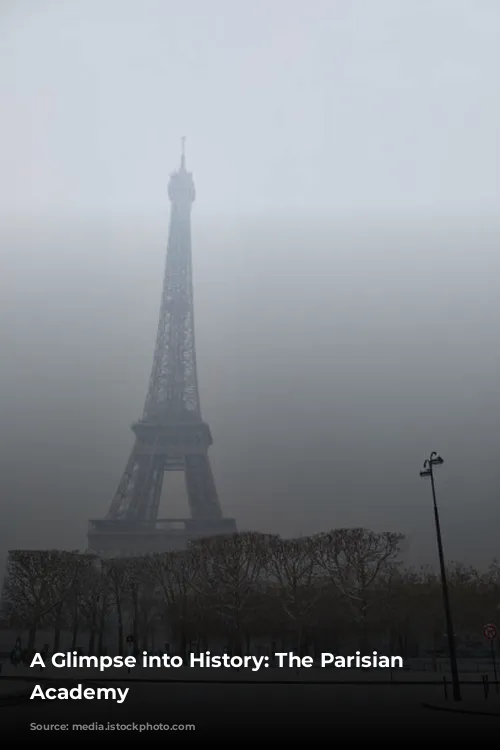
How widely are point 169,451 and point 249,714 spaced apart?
8053 centimetres

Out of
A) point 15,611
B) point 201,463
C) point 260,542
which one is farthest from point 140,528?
point 260,542

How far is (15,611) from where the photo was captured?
66688 mm

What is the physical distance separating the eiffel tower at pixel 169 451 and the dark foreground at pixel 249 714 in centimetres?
6384

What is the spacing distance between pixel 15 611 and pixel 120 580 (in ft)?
37.3

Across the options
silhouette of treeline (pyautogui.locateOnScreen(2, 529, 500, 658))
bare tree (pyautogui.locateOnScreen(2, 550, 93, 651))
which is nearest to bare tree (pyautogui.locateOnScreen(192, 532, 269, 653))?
silhouette of treeline (pyautogui.locateOnScreen(2, 529, 500, 658))

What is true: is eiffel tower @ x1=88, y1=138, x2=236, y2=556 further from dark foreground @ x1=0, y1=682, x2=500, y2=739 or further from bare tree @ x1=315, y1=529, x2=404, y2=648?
dark foreground @ x1=0, y1=682, x2=500, y2=739

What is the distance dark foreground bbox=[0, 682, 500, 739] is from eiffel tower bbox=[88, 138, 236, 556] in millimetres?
63839

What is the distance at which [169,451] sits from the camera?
99.6 meters

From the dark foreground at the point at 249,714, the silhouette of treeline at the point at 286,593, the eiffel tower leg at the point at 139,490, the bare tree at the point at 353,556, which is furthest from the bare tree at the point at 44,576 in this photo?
the dark foreground at the point at 249,714

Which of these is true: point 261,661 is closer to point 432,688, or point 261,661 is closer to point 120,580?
point 120,580

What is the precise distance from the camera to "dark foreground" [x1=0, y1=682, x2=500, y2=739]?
17.0 m

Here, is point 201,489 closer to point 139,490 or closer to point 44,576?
point 139,490

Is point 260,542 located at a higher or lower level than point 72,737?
higher

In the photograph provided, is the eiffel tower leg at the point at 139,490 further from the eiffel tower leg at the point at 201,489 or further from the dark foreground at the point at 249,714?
the dark foreground at the point at 249,714
